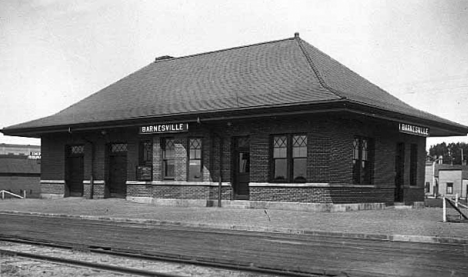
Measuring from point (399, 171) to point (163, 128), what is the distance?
10.9 metres

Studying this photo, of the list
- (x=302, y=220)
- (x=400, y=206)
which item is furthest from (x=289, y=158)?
(x=400, y=206)

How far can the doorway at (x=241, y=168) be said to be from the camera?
77.7 ft

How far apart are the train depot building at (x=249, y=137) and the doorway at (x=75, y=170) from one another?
0.06 metres

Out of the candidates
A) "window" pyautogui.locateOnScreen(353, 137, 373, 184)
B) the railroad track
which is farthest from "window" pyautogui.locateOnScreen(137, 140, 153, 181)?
the railroad track

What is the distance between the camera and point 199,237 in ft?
44.7

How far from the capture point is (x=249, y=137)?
23.2 m

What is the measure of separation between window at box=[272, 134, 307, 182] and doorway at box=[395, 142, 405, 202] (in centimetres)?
643

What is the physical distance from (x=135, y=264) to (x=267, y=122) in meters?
13.5

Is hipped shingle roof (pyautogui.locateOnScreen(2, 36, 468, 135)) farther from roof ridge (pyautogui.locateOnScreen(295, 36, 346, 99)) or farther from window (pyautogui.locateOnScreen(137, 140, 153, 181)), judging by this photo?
window (pyautogui.locateOnScreen(137, 140, 153, 181))

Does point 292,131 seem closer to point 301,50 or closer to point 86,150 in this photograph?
point 301,50

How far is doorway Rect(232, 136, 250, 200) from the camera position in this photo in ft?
77.7

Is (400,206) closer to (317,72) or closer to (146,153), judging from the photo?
(317,72)

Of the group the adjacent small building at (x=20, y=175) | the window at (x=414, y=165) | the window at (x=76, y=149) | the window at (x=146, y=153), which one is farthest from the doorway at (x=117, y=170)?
the adjacent small building at (x=20, y=175)

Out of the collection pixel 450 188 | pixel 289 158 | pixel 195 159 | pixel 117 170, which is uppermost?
pixel 289 158
